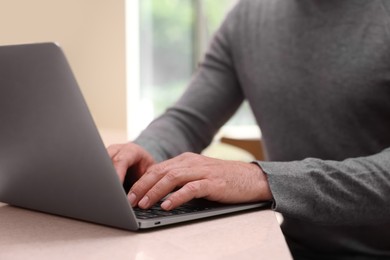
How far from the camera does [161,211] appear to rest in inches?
27.6

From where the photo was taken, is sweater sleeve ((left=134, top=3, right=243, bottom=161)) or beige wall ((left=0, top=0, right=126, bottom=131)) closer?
sweater sleeve ((left=134, top=3, right=243, bottom=161))

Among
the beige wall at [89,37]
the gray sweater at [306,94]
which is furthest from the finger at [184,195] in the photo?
the beige wall at [89,37]

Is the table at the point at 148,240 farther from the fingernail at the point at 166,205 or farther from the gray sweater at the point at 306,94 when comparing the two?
the gray sweater at the point at 306,94

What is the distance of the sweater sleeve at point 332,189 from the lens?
753 millimetres

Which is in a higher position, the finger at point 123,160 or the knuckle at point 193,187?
the knuckle at point 193,187

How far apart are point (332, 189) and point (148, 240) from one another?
0.31 meters

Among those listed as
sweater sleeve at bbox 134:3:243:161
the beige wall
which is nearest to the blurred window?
the beige wall

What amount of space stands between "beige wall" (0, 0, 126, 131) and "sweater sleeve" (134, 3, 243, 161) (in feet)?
1.10

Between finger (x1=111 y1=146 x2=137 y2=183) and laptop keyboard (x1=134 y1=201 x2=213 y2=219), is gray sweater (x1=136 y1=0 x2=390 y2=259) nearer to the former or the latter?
finger (x1=111 y1=146 x2=137 y2=183)

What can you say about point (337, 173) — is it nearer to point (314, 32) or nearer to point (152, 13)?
point (314, 32)

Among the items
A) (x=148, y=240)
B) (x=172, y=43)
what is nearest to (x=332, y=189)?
(x=148, y=240)

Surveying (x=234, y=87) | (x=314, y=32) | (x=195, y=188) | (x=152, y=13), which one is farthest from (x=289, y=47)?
(x=152, y=13)

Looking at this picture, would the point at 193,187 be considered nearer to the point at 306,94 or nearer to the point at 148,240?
the point at 148,240

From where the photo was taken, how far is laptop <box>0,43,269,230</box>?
56cm
